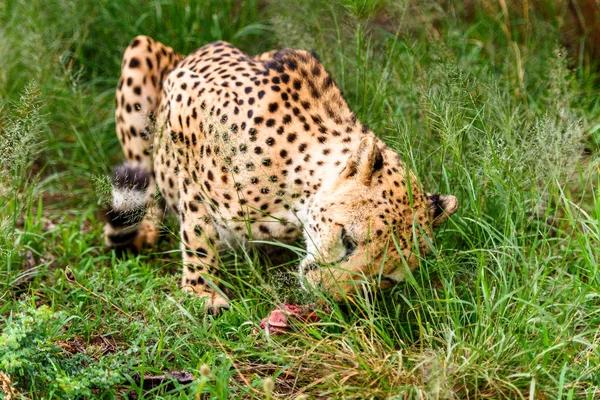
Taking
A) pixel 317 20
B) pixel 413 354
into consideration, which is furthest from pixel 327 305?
pixel 317 20

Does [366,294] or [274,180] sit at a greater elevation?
[274,180]

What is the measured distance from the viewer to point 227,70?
4137mm

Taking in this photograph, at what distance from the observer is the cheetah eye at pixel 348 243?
3.27 metres

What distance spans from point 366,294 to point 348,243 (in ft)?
0.83

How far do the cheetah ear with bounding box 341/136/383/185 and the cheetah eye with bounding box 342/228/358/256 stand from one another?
0.22 m

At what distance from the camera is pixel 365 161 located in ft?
10.8

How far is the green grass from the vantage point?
297cm

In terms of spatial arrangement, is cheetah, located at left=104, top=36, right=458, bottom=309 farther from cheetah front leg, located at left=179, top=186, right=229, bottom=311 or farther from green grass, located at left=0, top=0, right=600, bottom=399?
green grass, located at left=0, top=0, right=600, bottom=399

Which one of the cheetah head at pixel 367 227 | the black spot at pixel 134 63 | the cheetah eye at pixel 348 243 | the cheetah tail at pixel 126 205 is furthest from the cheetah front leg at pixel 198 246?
the black spot at pixel 134 63

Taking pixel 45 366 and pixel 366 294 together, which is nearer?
pixel 45 366

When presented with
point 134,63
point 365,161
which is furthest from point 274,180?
point 134,63

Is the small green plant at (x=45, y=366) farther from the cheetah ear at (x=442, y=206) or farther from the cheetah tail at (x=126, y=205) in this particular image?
the cheetah ear at (x=442, y=206)

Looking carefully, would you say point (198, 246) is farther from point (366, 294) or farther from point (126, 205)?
point (366, 294)

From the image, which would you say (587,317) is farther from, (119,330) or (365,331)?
(119,330)
